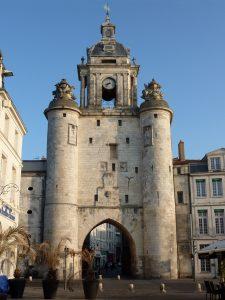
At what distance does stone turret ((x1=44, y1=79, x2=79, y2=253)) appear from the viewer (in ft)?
107

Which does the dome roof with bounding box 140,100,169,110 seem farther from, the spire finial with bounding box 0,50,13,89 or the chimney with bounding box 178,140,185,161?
the spire finial with bounding box 0,50,13,89

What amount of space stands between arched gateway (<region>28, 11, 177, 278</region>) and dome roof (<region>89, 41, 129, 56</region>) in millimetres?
2916

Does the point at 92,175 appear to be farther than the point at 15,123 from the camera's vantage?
Yes

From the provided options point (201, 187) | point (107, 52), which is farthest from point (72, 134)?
point (201, 187)

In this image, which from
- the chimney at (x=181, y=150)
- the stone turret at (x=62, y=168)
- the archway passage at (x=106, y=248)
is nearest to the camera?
the stone turret at (x=62, y=168)

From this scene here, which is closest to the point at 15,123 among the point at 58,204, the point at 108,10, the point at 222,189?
the point at 58,204

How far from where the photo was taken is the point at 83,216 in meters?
34.0

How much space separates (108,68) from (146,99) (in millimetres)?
5189

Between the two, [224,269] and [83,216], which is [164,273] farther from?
[224,269]

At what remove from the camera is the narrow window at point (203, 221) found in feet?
113

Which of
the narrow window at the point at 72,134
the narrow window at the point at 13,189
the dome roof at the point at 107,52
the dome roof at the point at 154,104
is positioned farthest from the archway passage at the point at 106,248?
the narrow window at the point at 13,189

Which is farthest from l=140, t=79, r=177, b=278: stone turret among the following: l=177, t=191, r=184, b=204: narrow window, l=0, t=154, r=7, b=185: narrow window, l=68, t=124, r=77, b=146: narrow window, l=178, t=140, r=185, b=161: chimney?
l=0, t=154, r=7, b=185: narrow window

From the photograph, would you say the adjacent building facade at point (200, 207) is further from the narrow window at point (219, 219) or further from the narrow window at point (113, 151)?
the narrow window at point (113, 151)

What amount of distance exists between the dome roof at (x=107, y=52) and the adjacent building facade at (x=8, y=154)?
Answer: 17726mm
